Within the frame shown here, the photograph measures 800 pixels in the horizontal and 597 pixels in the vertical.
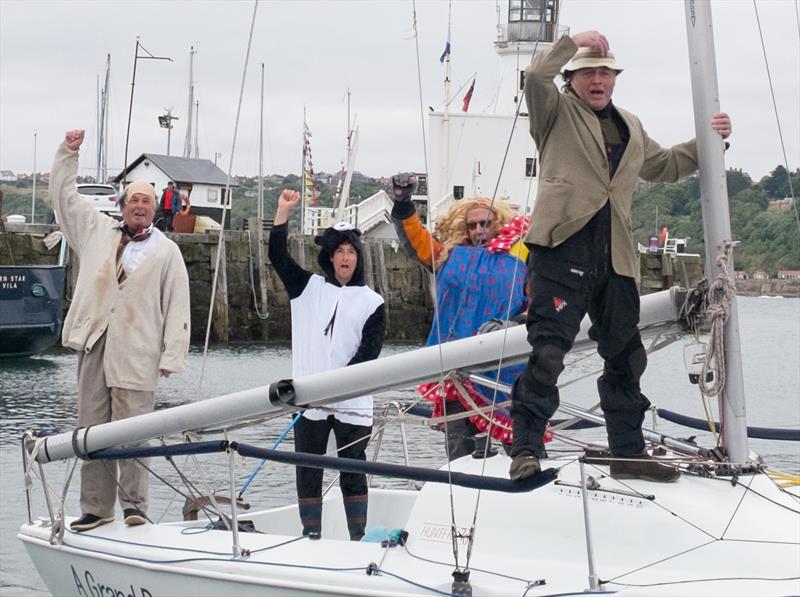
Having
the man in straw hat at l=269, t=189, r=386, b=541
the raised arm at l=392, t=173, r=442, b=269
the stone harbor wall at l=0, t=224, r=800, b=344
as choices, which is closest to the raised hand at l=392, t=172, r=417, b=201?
the raised arm at l=392, t=173, r=442, b=269

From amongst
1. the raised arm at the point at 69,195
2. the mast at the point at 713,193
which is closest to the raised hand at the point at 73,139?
the raised arm at the point at 69,195

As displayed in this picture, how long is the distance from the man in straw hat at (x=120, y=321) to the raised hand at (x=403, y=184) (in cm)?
123

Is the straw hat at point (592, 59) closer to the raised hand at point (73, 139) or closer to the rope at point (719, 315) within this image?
the rope at point (719, 315)

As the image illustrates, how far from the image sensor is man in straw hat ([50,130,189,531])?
6.31 m

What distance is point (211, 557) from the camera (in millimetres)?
5492

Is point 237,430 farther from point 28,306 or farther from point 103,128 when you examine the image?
point 103,128

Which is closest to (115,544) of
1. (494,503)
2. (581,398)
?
(494,503)

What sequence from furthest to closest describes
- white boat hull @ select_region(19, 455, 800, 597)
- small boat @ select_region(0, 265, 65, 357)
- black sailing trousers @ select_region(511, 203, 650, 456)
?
small boat @ select_region(0, 265, 65, 357)
black sailing trousers @ select_region(511, 203, 650, 456)
white boat hull @ select_region(19, 455, 800, 597)

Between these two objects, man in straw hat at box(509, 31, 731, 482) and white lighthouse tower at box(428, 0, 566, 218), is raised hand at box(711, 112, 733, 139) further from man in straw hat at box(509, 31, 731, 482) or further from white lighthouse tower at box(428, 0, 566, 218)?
white lighthouse tower at box(428, 0, 566, 218)

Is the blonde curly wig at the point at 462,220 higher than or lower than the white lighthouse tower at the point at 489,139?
A: lower

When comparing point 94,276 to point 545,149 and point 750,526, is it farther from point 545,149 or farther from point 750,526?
point 750,526

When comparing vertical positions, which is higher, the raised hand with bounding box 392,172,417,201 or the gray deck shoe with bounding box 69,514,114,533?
the raised hand with bounding box 392,172,417,201

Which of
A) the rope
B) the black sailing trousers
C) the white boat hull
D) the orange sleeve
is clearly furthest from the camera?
the orange sleeve

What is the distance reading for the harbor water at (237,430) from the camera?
10.2m
